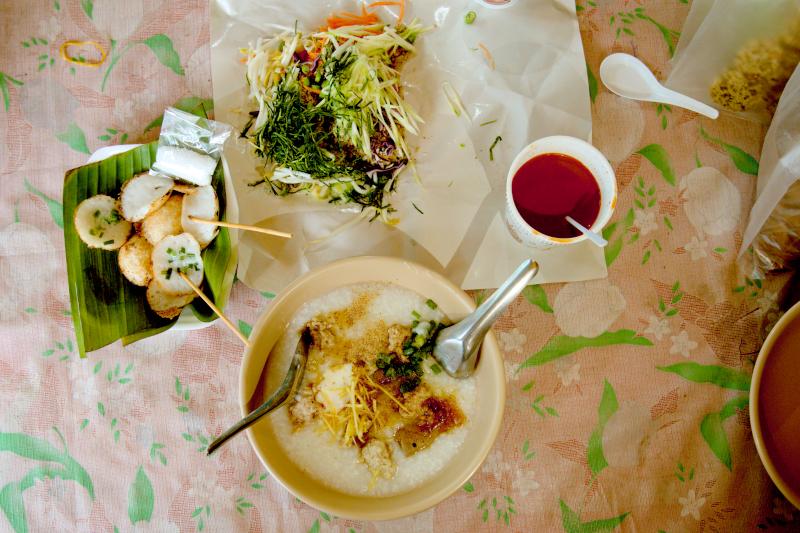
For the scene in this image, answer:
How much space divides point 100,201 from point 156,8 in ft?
2.09

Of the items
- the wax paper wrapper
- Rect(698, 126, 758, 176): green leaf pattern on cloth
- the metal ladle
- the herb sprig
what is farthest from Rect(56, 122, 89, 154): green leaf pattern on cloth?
Rect(698, 126, 758, 176): green leaf pattern on cloth

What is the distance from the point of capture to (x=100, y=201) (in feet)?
4.90

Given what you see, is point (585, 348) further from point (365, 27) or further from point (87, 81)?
point (87, 81)

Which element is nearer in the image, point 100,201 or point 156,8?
point 100,201

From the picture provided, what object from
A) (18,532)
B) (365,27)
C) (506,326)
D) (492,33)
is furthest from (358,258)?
(18,532)

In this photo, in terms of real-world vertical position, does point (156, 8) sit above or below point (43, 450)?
above

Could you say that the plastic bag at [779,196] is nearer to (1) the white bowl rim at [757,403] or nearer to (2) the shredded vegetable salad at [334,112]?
(1) the white bowl rim at [757,403]

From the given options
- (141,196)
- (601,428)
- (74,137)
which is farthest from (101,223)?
(601,428)

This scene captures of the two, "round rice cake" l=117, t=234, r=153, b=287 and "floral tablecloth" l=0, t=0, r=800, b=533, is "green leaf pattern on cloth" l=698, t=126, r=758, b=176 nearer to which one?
"floral tablecloth" l=0, t=0, r=800, b=533

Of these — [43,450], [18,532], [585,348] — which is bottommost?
[18,532]

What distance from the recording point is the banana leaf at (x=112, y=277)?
4.82 ft

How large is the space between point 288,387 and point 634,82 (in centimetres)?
133

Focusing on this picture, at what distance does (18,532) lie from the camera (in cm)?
158

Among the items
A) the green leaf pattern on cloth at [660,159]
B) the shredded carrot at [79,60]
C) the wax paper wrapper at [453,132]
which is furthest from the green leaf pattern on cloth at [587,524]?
the shredded carrot at [79,60]
